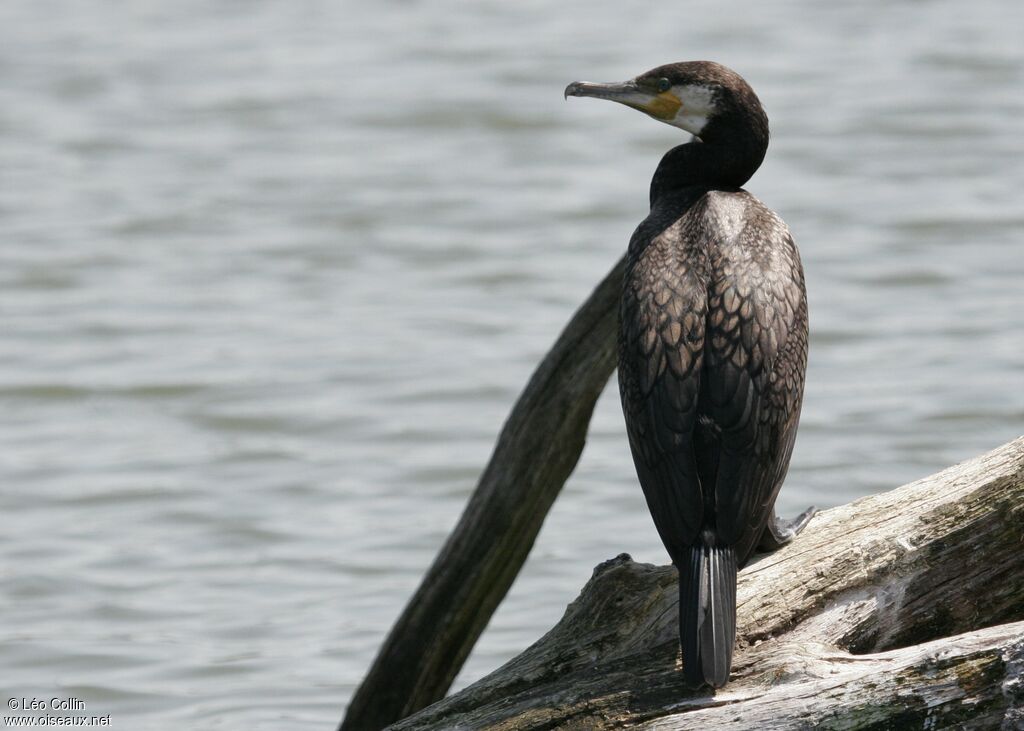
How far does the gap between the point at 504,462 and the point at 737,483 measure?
5.23ft

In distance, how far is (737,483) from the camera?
4.54m

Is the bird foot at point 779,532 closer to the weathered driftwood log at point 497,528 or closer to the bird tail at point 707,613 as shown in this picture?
the bird tail at point 707,613

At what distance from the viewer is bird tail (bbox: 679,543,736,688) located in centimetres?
421

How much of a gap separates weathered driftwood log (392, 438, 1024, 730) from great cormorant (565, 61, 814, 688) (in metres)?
0.13

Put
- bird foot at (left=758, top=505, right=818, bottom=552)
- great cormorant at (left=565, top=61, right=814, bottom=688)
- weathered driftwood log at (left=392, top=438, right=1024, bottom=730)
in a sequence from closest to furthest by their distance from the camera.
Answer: weathered driftwood log at (left=392, top=438, right=1024, bottom=730) < great cormorant at (left=565, top=61, right=814, bottom=688) < bird foot at (left=758, top=505, right=818, bottom=552)

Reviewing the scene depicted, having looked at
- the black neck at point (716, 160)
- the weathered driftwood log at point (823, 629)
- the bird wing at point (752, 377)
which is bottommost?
the weathered driftwood log at point (823, 629)

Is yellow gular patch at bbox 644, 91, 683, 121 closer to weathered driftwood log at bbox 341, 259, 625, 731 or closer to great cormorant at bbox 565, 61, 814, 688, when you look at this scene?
great cormorant at bbox 565, 61, 814, 688

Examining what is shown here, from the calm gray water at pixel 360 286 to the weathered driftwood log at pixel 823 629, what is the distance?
3061 mm

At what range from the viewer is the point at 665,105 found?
5.34m

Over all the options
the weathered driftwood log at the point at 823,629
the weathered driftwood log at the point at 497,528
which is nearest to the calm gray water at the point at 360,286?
the weathered driftwood log at the point at 497,528

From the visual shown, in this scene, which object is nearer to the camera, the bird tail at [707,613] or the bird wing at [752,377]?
the bird tail at [707,613]

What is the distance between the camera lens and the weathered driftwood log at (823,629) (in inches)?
162

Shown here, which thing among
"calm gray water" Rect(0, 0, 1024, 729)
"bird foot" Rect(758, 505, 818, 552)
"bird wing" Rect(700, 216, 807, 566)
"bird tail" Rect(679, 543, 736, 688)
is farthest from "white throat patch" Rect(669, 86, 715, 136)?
"calm gray water" Rect(0, 0, 1024, 729)

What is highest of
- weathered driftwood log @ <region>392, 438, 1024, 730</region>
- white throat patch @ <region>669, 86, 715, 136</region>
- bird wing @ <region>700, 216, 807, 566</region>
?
white throat patch @ <region>669, 86, 715, 136</region>
